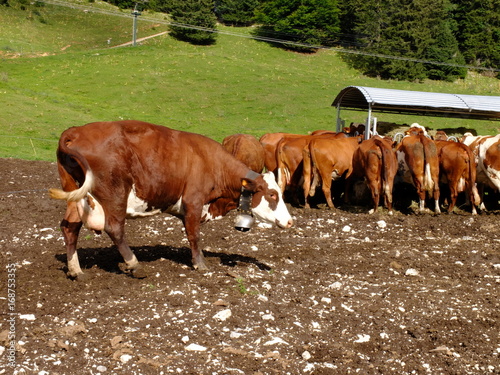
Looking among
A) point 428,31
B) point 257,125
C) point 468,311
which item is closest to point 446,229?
point 468,311

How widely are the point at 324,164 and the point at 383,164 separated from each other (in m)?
1.60

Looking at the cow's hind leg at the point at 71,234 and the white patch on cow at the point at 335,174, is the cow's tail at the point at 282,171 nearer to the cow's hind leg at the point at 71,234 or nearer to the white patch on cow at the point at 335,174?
Result: the white patch on cow at the point at 335,174

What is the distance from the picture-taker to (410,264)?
9250 mm

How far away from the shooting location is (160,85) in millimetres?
41031

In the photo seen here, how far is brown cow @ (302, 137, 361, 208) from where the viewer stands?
1466 cm

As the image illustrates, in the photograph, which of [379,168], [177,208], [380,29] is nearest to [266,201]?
[177,208]

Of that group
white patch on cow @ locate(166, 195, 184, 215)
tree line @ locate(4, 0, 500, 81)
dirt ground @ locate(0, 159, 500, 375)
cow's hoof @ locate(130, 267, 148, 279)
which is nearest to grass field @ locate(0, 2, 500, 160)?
tree line @ locate(4, 0, 500, 81)

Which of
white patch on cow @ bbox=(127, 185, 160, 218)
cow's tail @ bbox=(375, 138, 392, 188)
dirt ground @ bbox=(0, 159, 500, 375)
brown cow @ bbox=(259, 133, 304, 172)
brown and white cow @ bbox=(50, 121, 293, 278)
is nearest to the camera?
dirt ground @ bbox=(0, 159, 500, 375)

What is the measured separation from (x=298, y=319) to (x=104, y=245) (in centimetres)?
431

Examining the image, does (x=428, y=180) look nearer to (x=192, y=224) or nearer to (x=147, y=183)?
(x=192, y=224)

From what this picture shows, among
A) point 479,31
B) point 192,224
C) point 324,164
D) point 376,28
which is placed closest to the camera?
point 192,224

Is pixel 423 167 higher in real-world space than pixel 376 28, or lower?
lower

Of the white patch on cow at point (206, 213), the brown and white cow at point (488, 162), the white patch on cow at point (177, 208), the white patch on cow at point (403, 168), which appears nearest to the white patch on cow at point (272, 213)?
the white patch on cow at point (206, 213)

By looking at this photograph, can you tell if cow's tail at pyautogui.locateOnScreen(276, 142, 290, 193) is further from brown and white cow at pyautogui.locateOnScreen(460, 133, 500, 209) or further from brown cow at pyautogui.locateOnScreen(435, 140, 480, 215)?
brown and white cow at pyautogui.locateOnScreen(460, 133, 500, 209)
